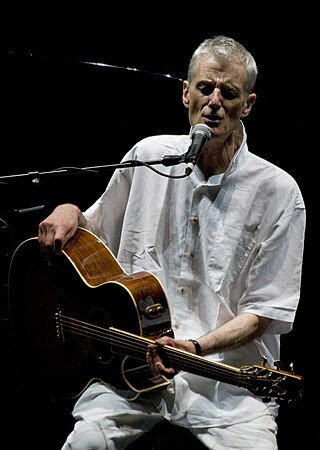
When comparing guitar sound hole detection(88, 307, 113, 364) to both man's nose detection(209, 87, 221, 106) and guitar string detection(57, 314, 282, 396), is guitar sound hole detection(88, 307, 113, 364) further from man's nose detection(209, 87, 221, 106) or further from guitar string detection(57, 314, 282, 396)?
man's nose detection(209, 87, 221, 106)

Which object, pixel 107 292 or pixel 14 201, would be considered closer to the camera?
pixel 107 292

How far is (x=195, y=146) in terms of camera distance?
225 centimetres

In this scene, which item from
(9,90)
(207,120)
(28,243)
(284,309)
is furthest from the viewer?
(9,90)

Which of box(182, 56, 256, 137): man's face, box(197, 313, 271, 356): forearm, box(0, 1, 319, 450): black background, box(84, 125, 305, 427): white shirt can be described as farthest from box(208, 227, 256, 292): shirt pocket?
box(0, 1, 319, 450): black background

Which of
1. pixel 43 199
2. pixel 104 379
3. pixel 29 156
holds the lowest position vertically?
pixel 104 379

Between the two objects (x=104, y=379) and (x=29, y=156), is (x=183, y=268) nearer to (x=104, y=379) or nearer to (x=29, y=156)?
(x=104, y=379)

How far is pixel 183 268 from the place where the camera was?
9.08ft

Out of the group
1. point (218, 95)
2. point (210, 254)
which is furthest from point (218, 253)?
point (218, 95)

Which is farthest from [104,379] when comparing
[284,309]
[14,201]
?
[14,201]

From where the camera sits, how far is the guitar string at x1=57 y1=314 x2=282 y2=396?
2271 mm

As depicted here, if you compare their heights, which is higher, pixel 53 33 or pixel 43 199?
pixel 53 33

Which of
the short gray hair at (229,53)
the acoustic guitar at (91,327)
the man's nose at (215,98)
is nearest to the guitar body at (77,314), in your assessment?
the acoustic guitar at (91,327)

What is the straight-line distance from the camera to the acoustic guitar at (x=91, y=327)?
2.31 metres

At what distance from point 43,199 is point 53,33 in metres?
0.88
